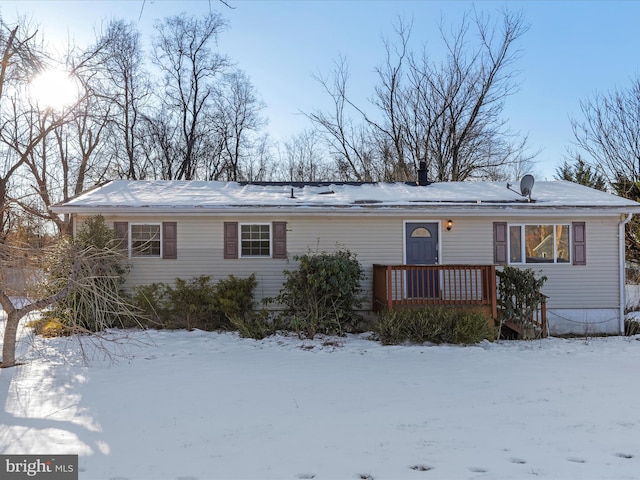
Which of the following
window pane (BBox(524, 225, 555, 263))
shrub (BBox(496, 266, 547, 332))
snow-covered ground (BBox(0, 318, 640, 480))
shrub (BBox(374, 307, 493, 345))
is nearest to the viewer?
snow-covered ground (BBox(0, 318, 640, 480))

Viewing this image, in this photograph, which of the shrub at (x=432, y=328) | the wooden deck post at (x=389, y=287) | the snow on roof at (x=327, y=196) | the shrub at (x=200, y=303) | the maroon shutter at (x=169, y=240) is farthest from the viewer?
the maroon shutter at (x=169, y=240)

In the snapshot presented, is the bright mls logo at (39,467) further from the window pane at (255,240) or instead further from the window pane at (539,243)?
the window pane at (539,243)

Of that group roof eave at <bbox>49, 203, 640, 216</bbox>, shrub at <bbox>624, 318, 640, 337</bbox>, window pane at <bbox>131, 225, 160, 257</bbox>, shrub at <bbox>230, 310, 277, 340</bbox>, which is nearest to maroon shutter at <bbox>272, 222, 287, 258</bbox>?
roof eave at <bbox>49, 203, 640, 216</bbox>

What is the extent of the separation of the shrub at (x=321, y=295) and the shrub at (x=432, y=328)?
92 centimetres

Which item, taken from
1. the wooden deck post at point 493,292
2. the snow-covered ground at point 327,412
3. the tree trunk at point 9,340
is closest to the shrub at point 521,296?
the wooden deck post at point 493,292

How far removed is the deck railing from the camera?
29.6 feet

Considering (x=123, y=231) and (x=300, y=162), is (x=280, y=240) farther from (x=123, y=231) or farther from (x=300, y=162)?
(x=300, y=162)

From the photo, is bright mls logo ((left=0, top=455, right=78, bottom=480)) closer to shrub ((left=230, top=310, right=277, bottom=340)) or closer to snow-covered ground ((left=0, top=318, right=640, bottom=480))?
snow-covered ground ((left=0, top=318, right=640, bottom=480))

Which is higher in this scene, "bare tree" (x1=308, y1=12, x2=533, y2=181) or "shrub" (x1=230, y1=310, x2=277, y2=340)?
"bare tree" (x1=308, y1=12, x2=533, y2=181)

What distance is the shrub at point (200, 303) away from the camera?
9.48m

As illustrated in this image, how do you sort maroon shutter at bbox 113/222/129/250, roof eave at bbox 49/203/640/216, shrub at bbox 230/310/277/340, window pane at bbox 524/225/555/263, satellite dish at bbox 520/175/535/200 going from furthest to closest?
satellite dish at bbox 520/175/535/200 → window pane at bbox 524/225/555/263 → maroon shutter at bbox 113/222/129/250 → roof eave at bbox 49/203/640/216 → shrub at bbox 230/310/277/340

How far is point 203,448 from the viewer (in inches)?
152

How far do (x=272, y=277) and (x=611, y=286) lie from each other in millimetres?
7982

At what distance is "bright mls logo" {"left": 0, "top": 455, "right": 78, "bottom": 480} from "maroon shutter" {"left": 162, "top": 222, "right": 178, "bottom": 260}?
21.9 ft
